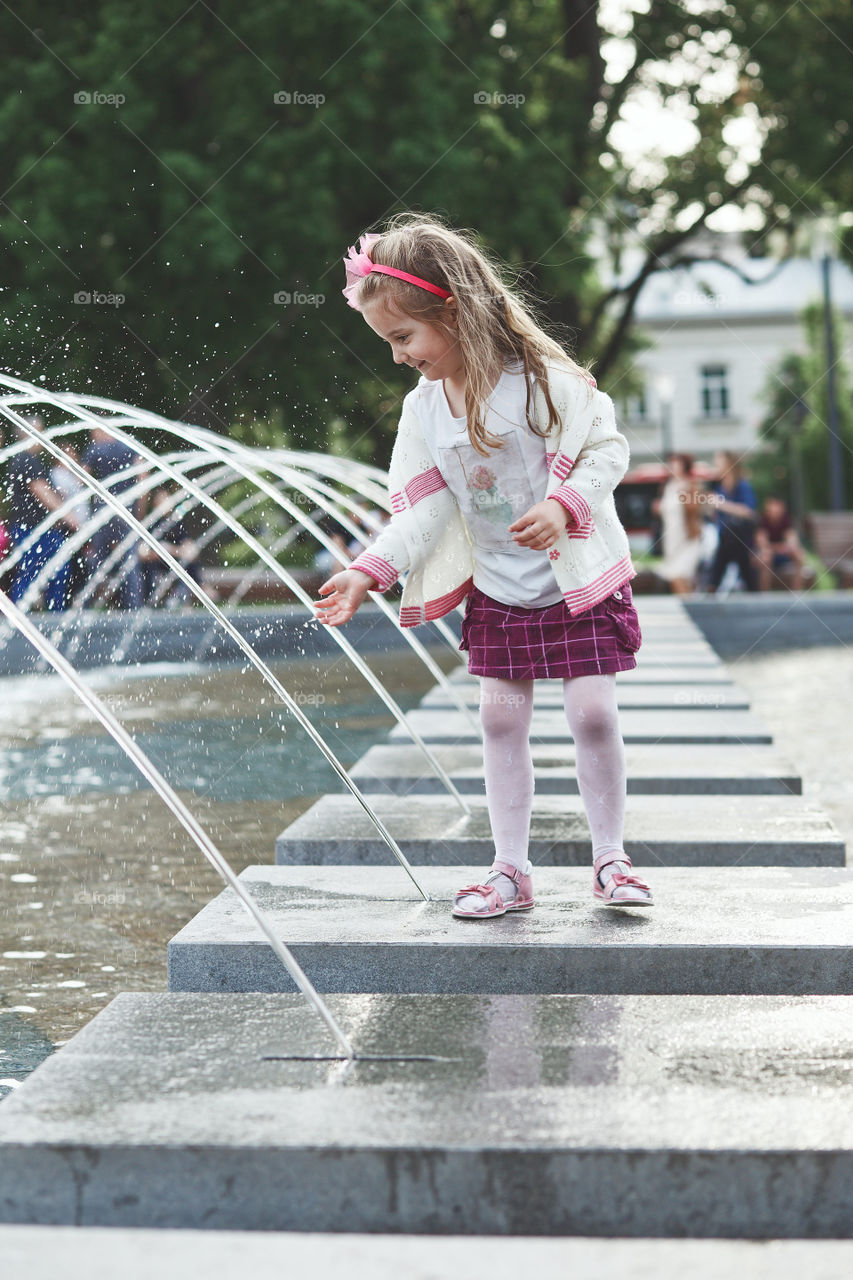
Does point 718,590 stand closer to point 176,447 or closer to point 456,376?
point 176,447

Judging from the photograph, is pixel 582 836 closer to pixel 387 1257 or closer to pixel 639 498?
pixel 387 1257

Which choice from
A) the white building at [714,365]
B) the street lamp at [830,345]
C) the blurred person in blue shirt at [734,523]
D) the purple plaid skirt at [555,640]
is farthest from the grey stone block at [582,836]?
the white building at [714,365]

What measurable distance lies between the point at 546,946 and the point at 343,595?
0.72 meters

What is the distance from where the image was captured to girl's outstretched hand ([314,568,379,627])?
2922 millimetres

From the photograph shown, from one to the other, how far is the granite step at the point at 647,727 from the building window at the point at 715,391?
49211mm

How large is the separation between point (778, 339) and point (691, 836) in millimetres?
53961

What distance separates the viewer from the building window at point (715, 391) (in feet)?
178

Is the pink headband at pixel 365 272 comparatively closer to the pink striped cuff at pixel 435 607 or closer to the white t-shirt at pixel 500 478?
the white t-shirt at pixel 500 478

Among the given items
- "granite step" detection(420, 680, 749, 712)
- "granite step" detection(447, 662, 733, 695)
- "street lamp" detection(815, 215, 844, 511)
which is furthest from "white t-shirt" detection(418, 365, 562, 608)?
"street lamp" detection(815, 215, 844, 511)

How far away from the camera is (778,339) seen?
55.5m

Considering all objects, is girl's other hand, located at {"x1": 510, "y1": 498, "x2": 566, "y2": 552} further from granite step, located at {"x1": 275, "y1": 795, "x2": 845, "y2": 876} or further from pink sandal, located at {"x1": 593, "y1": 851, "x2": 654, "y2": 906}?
granite step, located at {"x1": 275, "y1": 795, "x2": 845, "y2": 876}

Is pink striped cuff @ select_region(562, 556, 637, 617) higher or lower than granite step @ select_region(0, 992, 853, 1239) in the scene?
higher

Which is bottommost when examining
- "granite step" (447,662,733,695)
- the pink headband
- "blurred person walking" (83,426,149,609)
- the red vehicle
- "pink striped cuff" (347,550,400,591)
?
"granite step" (447,662,733,695)

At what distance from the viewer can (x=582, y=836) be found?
393 cm
